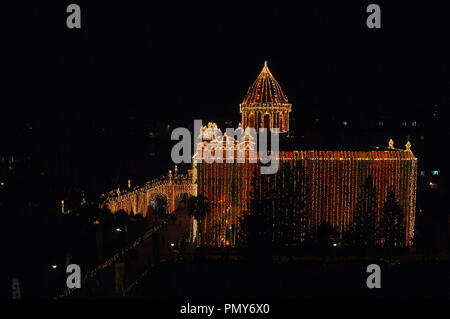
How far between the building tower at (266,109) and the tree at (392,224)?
500 cm

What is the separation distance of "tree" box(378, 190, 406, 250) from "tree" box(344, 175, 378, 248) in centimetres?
30

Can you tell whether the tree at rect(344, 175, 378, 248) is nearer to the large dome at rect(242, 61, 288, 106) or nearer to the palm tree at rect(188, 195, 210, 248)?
the palm tree at rect(188, 195, 210, 248)

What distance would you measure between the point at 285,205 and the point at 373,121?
704 inches

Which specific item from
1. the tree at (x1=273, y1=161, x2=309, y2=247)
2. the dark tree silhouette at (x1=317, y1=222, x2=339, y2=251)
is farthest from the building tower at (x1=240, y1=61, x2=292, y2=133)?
the dark tree silhouette at (x1=317, y1=222, x2=339, y2=251)

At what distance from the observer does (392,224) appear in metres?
15.3

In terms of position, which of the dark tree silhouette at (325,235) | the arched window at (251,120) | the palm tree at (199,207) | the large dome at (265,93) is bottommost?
the dark tree silhouette at (325,235)

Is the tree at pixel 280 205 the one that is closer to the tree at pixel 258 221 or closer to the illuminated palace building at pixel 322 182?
the tree at pixel 258 221

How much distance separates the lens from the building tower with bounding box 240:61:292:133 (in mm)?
18375

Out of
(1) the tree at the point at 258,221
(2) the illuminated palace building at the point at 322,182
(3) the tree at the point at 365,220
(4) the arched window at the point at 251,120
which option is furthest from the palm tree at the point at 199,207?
(3) the tree at the point at 365,220

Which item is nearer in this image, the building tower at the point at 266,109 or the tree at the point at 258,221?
the tree at the point at 258,221

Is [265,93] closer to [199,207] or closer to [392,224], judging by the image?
[199,207]

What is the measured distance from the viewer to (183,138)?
32.6 meters

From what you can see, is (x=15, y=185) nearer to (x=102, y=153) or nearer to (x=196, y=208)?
(x=102, y=153)

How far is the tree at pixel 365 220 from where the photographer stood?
1548cm
